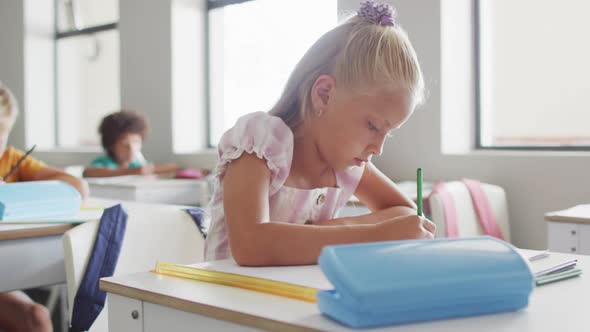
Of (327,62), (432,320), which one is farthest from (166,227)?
(432,320)

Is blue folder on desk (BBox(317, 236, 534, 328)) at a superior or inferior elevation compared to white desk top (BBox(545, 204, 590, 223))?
superior

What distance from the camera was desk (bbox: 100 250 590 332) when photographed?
765mm

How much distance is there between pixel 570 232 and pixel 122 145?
117 inches

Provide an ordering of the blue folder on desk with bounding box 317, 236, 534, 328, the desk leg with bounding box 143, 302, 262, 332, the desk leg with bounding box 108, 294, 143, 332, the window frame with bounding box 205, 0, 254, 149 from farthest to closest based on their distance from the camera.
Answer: the window frame with bounding box 205, 0, 254, 149
the desk leg with bounding box 108, 294, 143, 332
the desk leg with bounding box 143, 302, 262, 332
the blue folder on desk with bounding box 317, 236, 534, 328

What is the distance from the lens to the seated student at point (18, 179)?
2.17 m

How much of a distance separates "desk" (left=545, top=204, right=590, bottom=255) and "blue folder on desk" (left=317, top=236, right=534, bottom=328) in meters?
1.42

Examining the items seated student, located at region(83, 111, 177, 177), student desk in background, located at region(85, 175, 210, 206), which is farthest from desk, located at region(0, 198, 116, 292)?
seated student, located at region(83, 111, 177, 177)

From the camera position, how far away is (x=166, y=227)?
1.79 m

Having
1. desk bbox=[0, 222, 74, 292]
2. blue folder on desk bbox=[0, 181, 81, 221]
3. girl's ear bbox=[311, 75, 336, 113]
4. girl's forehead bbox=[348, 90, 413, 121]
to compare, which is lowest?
desk bbox=[0, 222, 74, 292]

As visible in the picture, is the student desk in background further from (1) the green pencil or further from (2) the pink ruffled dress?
(1) the green pencil

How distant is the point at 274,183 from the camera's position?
134cm

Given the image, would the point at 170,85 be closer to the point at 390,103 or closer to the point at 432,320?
the point at 390,103

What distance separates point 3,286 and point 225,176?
2.91 feet

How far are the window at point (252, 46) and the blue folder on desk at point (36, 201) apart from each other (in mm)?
2022
